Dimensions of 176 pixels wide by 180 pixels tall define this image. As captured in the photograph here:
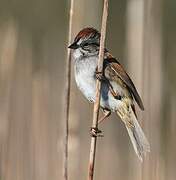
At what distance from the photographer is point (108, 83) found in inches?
156

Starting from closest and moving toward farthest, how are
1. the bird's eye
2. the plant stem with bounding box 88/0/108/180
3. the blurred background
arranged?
the plant stem with bounding box 88/0/108/180 → the bird's eye → the blurred background

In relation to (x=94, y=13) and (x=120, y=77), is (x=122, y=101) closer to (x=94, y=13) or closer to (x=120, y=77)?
(x=120, y=77)

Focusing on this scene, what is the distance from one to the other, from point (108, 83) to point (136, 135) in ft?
1.01

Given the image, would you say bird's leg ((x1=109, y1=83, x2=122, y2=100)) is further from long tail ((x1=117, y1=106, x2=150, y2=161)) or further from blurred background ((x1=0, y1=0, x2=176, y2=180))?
blurred background ((x1=0, y1=0, x2=176, y2=180))

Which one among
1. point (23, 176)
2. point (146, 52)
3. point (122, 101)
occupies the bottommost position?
point (23, 176)

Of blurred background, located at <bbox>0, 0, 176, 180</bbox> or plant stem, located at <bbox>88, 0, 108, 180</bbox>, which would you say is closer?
plant stem, located at <bbox>88, 0, 108, 180</bbox>

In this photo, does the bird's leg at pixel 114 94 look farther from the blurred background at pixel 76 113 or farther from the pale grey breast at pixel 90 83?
the blurred background at pixel 76 113

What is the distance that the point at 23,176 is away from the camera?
4.22 metres

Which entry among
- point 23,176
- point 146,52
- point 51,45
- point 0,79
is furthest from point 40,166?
point 51,45

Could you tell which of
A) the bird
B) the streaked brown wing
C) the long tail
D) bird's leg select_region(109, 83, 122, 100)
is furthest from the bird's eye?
the long tail

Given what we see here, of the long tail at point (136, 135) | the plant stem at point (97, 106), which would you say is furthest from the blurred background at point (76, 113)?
the plant stem at point (97, 106)

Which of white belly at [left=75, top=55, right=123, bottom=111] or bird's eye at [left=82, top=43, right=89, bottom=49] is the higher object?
bird's eye at [left=82, top=43, right=89, bottom=49]

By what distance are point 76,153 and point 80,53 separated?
0.65 meters

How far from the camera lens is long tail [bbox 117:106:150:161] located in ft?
12.5
